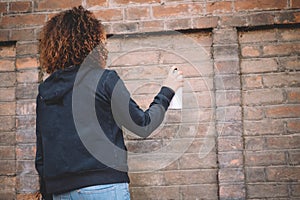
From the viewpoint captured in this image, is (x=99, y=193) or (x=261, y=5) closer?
(x=99, y=193)

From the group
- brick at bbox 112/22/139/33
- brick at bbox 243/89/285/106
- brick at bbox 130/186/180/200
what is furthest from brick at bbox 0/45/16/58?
brick at bbox 243/89/285/106

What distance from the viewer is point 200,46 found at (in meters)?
2.62

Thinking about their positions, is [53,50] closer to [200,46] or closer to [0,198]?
[200,46]

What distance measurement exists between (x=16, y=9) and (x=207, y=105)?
→ 1320 millimetres

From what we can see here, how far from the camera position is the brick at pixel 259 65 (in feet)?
8.43

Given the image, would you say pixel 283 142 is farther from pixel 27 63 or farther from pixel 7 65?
pixel 7 65

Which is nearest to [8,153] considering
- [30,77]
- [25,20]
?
[30,77]

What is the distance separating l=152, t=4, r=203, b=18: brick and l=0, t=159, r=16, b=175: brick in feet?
4.09

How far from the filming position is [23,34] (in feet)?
8.70

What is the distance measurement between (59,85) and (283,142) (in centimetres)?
140

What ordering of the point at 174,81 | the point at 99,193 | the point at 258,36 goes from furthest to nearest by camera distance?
1. the point at 258,36
2. the point at 174,81
3. the point at 99,193

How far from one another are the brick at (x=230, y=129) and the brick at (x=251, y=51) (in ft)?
1.37

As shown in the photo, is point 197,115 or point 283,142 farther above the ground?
point 197,115

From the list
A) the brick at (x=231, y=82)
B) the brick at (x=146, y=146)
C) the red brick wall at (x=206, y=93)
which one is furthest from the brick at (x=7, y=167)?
the brick at (x=231, y=82)
